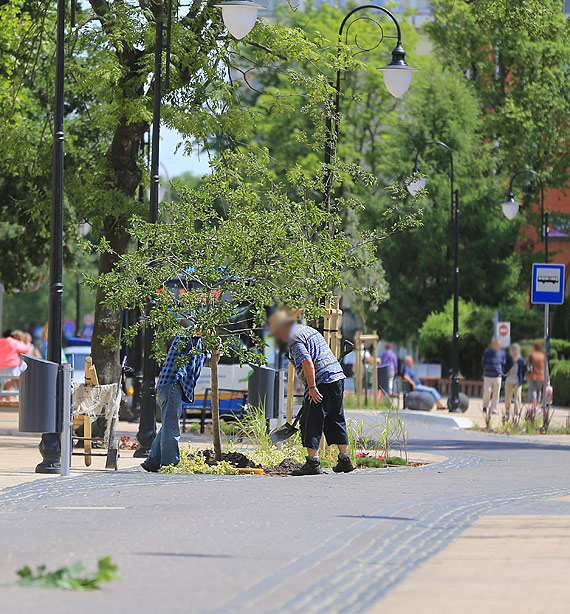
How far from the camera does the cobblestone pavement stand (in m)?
6.98

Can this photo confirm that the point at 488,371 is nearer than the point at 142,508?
No

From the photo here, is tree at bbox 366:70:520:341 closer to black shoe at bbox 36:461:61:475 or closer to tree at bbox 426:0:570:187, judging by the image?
tree at bbox 426:0:570:187

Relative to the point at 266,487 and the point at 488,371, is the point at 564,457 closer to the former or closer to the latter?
the point at 266,487

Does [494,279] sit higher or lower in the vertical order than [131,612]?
higher

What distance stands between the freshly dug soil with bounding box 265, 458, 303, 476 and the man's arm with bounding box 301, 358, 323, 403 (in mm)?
1079

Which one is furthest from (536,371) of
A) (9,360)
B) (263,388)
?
(263,388)

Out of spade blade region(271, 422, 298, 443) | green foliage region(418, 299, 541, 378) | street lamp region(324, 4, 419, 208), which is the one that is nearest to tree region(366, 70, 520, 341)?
green foliage region(418, 299, 541, 378)

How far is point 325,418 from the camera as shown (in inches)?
595

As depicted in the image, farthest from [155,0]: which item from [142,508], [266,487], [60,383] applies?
[142,508]

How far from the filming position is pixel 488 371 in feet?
103

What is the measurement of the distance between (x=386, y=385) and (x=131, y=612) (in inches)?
1251

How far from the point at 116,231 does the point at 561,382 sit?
2199 centimetres

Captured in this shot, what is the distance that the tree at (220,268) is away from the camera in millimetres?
15289

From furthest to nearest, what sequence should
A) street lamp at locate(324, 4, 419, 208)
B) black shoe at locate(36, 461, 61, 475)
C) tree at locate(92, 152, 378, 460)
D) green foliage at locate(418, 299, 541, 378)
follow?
green foliage at locate(418, 299, 541, 378)
street lamp at locate(324, 4, 419, 208)
tree at locate(92, 152, 378, 460)
black shoe at locate(36, 461, 61, 475)
